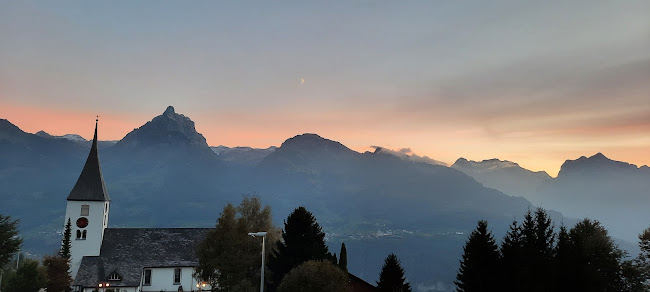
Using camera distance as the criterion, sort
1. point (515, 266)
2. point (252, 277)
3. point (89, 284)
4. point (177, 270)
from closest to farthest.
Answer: point (515, 266)
point (252, 277)
point (89, 284)
point (177, 270)

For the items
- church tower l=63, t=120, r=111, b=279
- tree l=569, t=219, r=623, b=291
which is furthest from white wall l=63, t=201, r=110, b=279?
tree l=569, t=219, r=623, b=291

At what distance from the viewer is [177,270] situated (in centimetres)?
9531

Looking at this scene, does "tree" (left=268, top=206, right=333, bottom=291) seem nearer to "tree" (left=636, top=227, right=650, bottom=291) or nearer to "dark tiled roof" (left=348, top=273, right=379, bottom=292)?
"dark tiled roof" (left=348, top=273, right=379, bottom=292)

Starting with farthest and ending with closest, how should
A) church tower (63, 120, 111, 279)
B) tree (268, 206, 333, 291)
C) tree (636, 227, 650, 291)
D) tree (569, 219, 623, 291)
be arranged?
1. church tower (63, 120, 111, 279)
2. tree (268, 206, 333, 291)
3. tree (636, 227, 650, 291)
4. tree (569, 219, 623, 291)

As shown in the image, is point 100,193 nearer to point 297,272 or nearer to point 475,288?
point 297,272

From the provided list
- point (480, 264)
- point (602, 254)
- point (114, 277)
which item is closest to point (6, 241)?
point (114, 277)

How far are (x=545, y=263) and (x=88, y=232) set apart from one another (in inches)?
3272

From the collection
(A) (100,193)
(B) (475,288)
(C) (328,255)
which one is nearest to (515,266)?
(B) (475,288)

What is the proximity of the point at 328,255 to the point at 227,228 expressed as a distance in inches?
546

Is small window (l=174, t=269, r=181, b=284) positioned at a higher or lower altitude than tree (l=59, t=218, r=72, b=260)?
lower

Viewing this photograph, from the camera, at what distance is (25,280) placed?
70625 mm

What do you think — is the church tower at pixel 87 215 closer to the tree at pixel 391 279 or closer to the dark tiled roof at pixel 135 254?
the dark tiled roof at pixel 135 254

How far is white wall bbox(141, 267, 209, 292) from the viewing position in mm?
93188

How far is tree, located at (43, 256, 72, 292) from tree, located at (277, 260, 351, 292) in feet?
188
